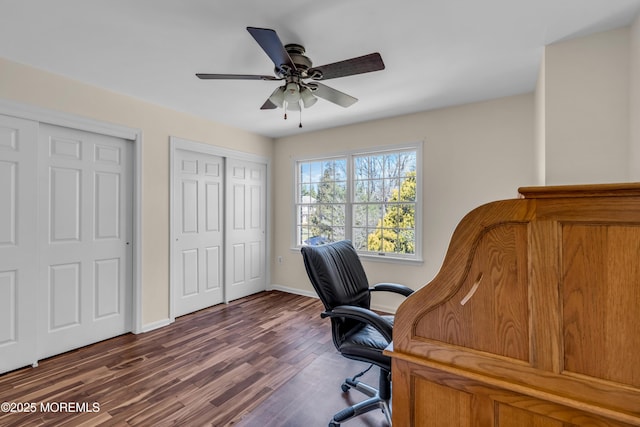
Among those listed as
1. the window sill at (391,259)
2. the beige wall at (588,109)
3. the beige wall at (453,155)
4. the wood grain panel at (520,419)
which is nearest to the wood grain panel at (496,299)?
the wood grain panel at (520,419)

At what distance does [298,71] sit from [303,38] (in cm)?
24

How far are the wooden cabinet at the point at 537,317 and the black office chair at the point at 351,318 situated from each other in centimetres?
66

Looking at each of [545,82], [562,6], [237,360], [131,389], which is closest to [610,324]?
[562,6]

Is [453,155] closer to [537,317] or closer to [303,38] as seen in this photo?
[303,38]

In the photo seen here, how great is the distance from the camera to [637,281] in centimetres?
67

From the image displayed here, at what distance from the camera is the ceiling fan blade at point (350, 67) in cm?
175

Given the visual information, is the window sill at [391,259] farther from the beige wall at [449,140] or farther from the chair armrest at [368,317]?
the chair armrest at [368,317]

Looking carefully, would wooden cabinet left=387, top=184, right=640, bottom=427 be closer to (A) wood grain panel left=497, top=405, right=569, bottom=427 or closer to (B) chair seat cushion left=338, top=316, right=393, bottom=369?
(A) wood grain panel left=497, top=405, right=569, bottom=427

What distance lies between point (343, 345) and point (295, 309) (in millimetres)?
2207

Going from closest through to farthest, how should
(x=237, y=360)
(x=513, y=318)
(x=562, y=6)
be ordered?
(x=513, y=318)
(x=562, y=6)
(x=237, y=360)

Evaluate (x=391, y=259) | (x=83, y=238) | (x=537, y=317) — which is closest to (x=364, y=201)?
(x=391, y=259)

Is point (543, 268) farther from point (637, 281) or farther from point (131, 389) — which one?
point (131, 389)

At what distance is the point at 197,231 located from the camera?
149 inches

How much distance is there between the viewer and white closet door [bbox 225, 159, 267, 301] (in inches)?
164
